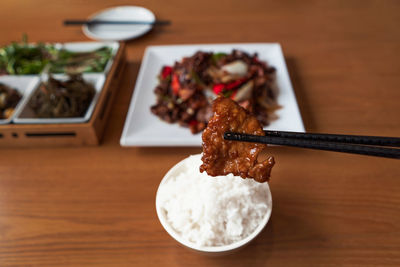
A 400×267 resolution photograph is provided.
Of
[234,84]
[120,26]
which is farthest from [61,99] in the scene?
[120,26]

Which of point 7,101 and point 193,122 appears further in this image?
point 7,101

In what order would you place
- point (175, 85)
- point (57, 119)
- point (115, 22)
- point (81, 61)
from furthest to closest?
point (115, 22) → point (81, 61) → point (175, 85) → point (57, 119)

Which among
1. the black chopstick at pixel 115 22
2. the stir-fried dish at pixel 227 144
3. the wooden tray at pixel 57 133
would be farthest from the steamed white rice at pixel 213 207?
the black chopstick at pixel 115 22

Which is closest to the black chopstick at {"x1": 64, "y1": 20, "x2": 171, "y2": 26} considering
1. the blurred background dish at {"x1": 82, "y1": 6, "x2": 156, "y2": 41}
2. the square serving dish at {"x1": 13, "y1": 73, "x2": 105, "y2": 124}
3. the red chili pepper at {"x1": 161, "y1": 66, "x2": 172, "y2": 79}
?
the blurred background dish at {"x1": 82, "y1": 6, "x2": 156, "y2": 41}

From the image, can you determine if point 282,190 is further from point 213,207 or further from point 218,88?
point 218,88

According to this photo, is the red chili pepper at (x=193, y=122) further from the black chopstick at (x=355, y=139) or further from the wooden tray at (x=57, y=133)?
the black chopstick at (x=355, y=139)

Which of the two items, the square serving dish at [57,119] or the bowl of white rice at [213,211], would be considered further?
the square serving dish at [57,119]

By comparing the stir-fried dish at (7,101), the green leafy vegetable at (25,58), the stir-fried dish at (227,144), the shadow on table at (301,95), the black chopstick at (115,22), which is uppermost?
the stir-fried dish at (227,144)
